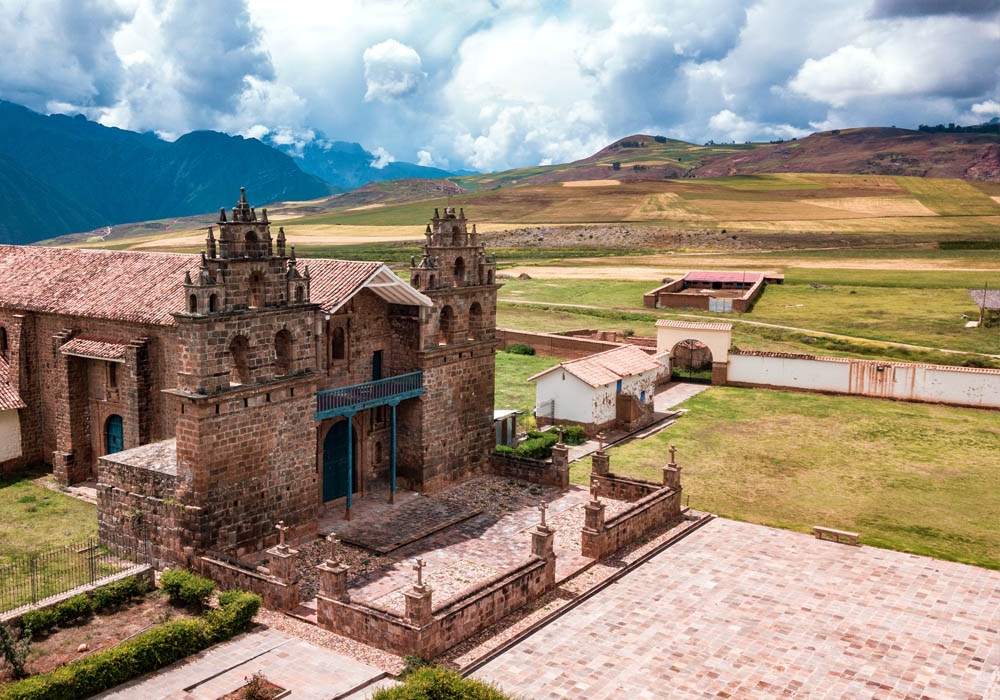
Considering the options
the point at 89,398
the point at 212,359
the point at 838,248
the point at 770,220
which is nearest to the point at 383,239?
the point at 770,220

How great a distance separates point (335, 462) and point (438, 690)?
1415 cm

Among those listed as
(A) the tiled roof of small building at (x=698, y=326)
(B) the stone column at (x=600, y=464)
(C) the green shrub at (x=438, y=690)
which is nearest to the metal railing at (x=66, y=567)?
(C) the green shrub at (x=438, y=690)

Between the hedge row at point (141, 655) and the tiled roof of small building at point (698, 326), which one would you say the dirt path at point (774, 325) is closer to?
the tiled roof of small building at point (698, 326)

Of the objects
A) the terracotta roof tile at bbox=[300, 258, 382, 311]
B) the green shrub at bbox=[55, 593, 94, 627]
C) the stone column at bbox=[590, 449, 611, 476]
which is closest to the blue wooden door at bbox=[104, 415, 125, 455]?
the terracotta roof tile at bbox=[300, 258, 382, 311]

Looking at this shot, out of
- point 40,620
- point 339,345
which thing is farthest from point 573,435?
point 40,620

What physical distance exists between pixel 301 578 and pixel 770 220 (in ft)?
445

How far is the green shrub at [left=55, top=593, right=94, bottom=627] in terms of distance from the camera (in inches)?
752

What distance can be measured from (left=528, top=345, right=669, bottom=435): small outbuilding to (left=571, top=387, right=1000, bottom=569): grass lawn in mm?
2096

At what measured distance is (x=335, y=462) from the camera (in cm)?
2827

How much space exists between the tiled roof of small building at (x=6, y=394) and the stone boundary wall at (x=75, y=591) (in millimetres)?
13296

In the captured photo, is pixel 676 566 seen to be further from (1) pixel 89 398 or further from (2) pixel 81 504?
(1) pixel 89 398

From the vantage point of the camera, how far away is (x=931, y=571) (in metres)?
24.3

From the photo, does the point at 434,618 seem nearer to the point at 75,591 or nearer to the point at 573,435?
the point at 75,591

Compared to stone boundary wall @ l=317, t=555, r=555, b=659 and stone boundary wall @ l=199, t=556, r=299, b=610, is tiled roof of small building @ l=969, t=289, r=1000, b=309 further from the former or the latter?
stone boundary wall @ l=199, t=556, r=299, b=610
